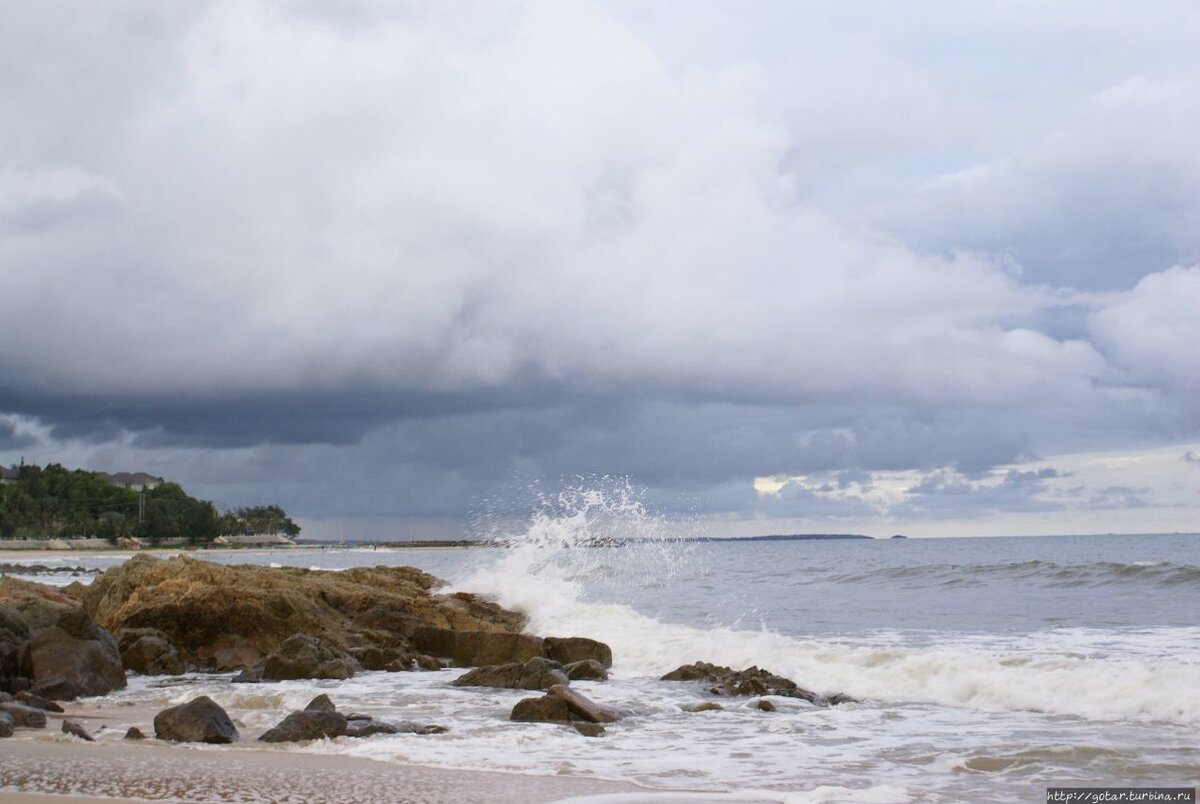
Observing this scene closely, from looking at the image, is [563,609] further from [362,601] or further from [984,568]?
[984,568]

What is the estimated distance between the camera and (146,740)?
10.4m

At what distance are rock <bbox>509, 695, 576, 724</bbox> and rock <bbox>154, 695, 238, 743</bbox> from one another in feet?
10.4

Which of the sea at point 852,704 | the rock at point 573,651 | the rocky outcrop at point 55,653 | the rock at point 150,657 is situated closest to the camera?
the sea at point 852,704

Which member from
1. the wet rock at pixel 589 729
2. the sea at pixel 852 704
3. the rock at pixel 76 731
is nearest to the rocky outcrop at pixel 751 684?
the sea at pixel 852 704

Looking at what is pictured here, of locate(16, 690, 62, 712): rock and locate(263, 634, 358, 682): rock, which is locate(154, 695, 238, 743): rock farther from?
locate(263, 634, 358, 682): rock

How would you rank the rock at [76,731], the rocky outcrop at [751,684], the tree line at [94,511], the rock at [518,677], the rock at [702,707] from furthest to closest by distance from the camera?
the tree line at [94,511], the rock at [518,677], the rocky outcrop at [751,684], the rock at [702,707], the rock at [76,731]

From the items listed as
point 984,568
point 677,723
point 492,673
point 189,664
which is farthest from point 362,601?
point 984,568

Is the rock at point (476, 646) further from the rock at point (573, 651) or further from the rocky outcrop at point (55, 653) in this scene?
the rocky outcrop at point (55, 653)

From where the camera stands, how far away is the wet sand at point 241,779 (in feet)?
26.1

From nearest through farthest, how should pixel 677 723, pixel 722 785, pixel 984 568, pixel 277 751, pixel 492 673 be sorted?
pixel 722 785 → pixel 277 751 → pixel 677 723 → pixel 492 673 → pixel 984 568

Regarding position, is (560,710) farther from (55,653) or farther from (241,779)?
(55,653)

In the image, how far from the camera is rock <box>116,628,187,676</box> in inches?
666

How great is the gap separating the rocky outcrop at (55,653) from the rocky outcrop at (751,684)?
8.15m

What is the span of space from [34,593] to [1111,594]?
27234mm
